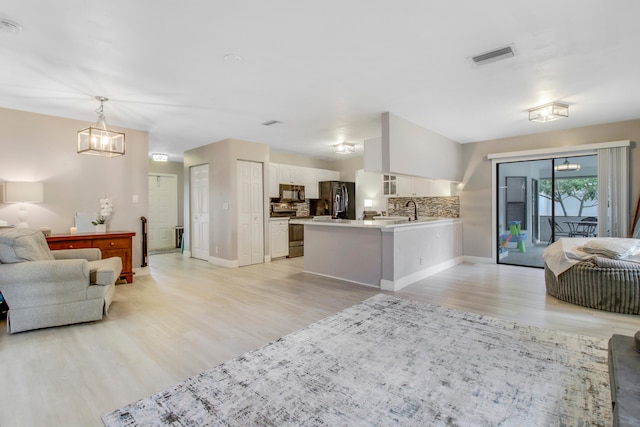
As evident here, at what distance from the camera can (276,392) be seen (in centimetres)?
197

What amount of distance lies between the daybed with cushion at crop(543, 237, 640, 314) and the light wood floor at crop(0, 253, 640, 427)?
165 mm

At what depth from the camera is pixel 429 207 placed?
7.27 m

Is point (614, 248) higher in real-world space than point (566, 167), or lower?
lower

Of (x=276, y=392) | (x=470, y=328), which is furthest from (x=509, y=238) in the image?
→ (x=276, y=392)

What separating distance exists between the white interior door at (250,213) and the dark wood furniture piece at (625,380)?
219 inches

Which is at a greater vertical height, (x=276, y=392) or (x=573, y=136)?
(x=573, y=136)

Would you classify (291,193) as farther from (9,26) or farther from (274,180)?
(9,26)

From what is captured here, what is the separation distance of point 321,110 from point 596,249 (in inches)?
157

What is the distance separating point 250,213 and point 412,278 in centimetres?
356

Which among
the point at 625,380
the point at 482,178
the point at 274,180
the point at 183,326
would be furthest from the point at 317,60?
the point at 482,178

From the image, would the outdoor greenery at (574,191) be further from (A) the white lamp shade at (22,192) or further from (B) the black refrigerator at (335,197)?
(A) the white lamp shade at (22,192)

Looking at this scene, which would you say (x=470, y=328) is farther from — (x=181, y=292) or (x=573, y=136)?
(x=573, y=136)

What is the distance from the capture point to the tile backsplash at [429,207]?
272 inches

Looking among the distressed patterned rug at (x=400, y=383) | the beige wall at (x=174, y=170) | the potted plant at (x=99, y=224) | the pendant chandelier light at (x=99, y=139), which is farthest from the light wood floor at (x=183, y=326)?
the beige wall at (x=174, y=170)
